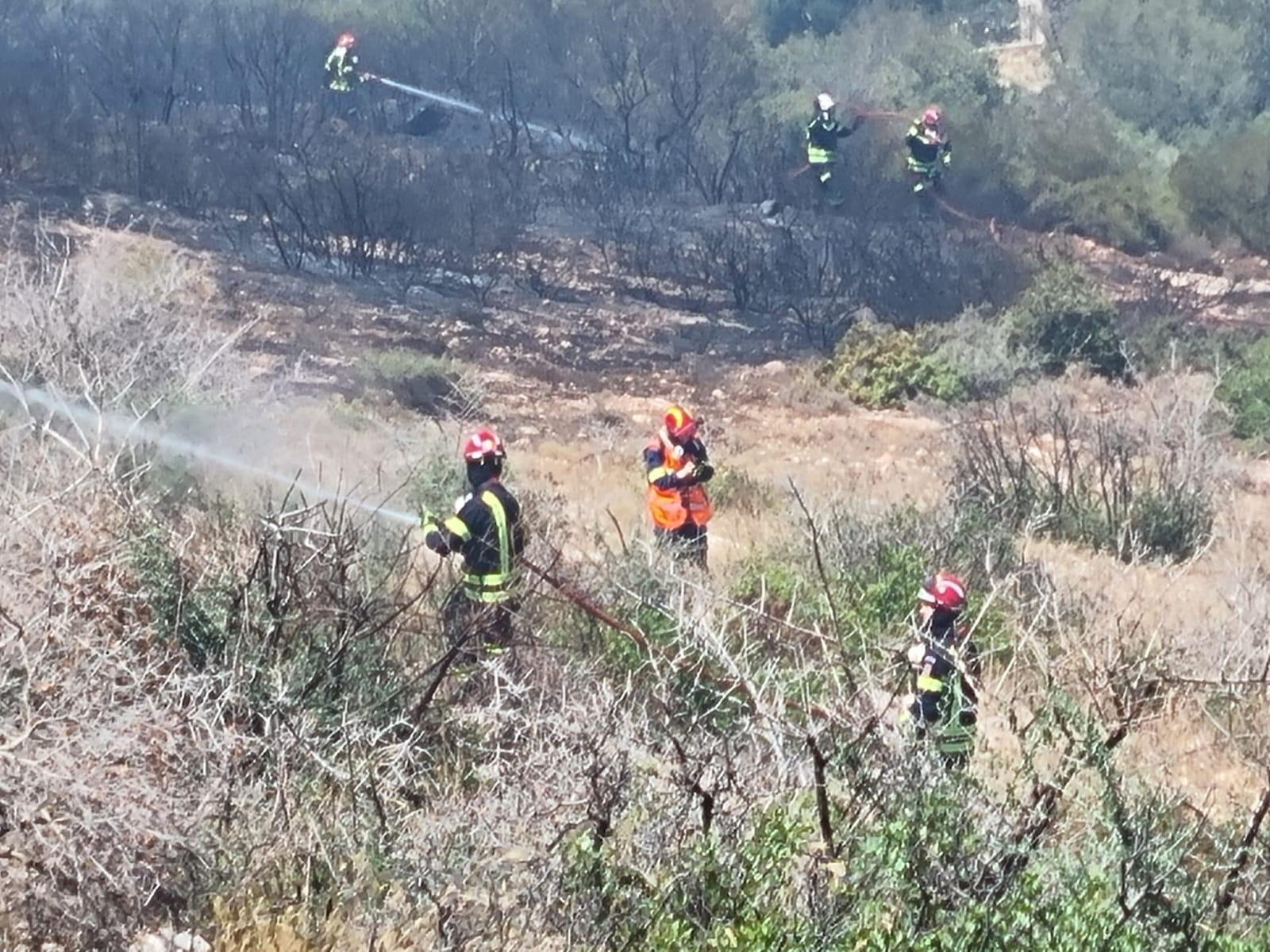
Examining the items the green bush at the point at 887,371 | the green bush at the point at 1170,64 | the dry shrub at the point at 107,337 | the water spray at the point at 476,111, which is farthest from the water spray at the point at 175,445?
the green bush at the point at 1170,64

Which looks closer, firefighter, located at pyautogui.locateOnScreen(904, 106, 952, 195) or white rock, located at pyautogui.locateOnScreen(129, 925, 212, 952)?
white rock, located at pyautogui.locateOnScreen(129, 925, 212, 952)

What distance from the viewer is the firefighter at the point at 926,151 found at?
67.6 ft

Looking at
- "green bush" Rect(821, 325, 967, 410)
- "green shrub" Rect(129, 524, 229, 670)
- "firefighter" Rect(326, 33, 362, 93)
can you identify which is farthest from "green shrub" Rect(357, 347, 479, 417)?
"green shrub" Rect(129, 524, 229, 670)

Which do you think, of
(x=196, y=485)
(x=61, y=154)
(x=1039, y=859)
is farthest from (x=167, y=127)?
(x=1039, y=859)

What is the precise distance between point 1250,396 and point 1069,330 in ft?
6.92

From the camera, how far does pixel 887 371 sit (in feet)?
56.1

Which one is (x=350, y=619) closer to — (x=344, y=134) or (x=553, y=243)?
(x=553, y=243)

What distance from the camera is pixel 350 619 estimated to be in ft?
17.4

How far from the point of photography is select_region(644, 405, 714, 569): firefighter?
344 inches

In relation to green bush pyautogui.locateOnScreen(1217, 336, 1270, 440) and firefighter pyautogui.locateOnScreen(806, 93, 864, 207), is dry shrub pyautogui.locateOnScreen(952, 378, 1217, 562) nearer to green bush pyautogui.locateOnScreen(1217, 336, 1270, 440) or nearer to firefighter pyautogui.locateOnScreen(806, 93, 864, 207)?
green bush pyautogui.locateOnScreen(1217, 336, 1270, 440)

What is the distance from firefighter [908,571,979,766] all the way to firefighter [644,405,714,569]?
239cm

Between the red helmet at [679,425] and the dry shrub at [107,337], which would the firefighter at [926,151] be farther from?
the red helmet at [679,425]

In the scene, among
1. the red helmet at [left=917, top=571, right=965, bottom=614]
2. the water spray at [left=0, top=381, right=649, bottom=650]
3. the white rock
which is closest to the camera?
the white rock

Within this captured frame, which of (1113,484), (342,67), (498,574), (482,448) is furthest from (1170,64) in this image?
(498,574)
